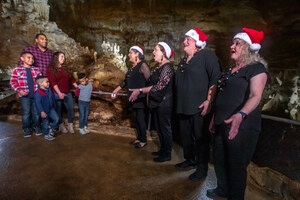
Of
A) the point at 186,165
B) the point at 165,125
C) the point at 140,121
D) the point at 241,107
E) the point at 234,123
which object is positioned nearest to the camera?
the point at 234,123

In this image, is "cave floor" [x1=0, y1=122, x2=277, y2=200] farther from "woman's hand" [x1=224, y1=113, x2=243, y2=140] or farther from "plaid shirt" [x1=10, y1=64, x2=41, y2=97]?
"plaid shirt" [x1=10, y1=64, x2=41, y2=97]

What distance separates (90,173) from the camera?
2475 millimetres

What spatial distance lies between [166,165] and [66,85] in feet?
8.60

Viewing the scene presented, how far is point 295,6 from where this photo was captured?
9.73 metres

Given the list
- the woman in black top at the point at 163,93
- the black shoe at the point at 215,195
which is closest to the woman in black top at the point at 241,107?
the black shoe at the point at 215,195

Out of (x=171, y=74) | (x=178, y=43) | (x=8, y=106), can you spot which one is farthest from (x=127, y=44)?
(x=171, y=74)

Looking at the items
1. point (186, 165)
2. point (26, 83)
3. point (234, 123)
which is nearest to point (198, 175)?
point (186, 165)

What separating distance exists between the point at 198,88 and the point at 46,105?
2.91m

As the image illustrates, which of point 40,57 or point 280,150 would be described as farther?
point 280,150

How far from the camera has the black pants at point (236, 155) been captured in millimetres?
1743

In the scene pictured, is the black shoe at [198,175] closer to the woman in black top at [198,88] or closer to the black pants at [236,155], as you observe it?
the woman in black top at [198,88]

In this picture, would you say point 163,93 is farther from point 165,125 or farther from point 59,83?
point 59,83

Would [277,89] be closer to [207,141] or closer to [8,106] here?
[207,141]

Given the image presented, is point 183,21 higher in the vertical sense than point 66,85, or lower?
higher
